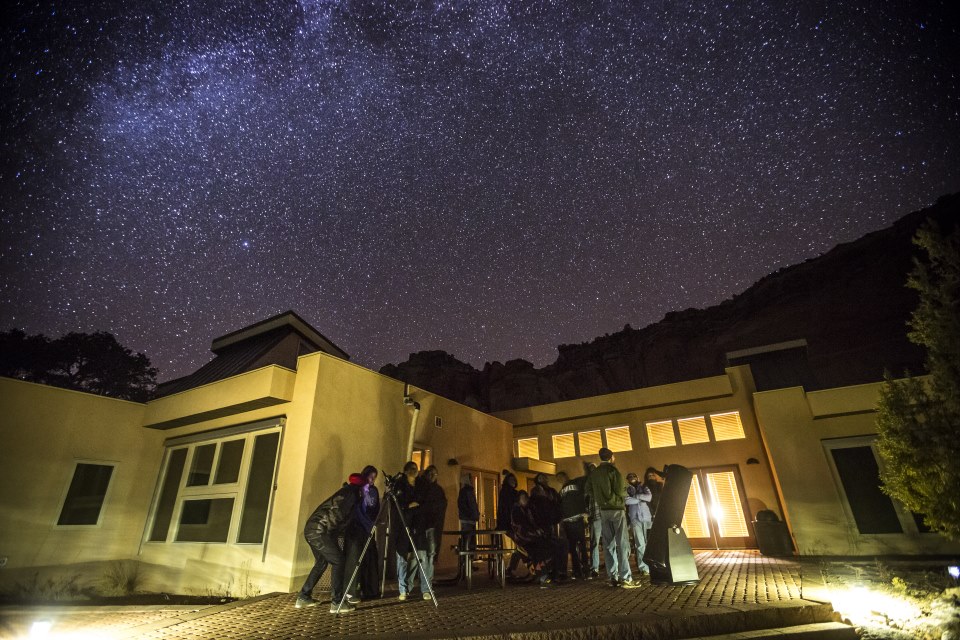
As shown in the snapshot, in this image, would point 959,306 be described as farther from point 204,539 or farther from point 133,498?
point 133,498

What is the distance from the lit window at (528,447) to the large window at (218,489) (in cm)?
935

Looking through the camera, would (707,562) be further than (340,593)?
Yes

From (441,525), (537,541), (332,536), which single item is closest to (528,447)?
(537,541)

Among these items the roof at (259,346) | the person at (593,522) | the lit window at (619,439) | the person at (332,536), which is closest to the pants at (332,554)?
the person at (332,536)

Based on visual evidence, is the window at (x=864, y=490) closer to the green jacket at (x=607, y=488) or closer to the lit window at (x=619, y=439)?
the lit window at (x=619, y=439)

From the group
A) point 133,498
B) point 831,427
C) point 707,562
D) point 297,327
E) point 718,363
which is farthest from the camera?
point 718,363

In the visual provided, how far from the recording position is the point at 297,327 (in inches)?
500

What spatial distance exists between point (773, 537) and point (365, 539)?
10165 mm

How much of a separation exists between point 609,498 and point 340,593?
3.86 m

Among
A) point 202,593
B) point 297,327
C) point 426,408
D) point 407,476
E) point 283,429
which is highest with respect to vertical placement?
point 297,327

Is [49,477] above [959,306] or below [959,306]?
below

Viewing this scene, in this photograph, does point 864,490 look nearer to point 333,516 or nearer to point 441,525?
point 441,525

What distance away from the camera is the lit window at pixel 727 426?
43.3ft

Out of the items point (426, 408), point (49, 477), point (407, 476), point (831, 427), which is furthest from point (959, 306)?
point (49, 477)
